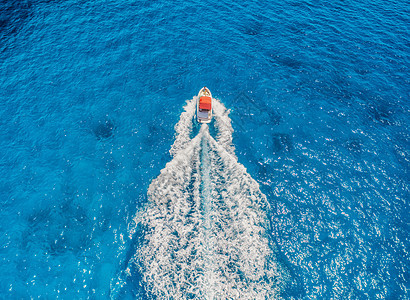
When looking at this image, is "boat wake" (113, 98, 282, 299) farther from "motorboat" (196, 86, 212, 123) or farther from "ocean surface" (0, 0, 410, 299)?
"motorboat" (196, 86, 212, 123)

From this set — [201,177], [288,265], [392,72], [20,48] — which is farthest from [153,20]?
[288,265]

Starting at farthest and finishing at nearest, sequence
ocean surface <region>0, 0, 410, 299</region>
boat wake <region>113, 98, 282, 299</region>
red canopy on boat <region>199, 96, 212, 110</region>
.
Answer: red canopy on boat <region>199, 96, 212, 110</region>
ocean surface <region>0, 0, 410, 299</region>
boat wake <region>113, 98, 282, 299</region>

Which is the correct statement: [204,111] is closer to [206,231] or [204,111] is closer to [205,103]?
[205,103]

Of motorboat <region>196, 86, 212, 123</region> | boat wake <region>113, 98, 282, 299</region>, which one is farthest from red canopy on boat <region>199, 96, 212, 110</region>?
boat wake <region>113, 98, 282, 299</region>

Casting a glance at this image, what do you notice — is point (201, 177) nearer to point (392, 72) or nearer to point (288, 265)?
point (288, 265)

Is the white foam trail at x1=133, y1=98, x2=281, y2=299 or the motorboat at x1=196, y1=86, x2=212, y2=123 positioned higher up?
the motorboat at x1=196, y1=86, x2=212, y2=123

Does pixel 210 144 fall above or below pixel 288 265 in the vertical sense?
above

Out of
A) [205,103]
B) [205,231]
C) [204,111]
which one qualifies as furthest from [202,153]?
[205,231]
